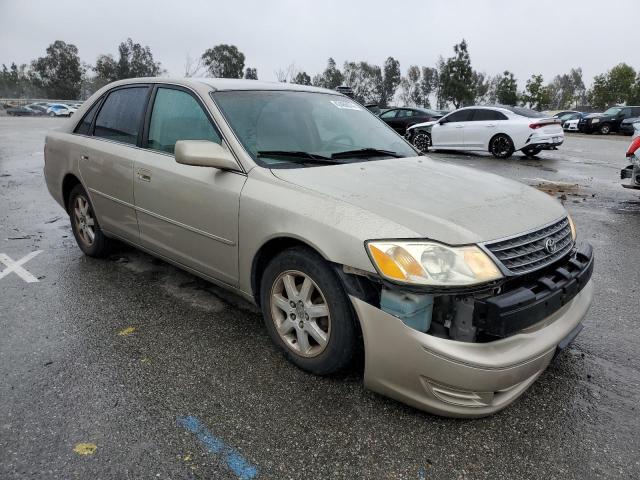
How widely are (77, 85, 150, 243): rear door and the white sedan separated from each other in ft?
37.4

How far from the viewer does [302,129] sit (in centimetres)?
339

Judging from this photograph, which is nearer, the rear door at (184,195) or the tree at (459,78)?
the rear door at (184,195)

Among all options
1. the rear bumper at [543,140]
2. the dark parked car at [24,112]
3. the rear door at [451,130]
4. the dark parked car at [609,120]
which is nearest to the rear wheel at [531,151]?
the rear bumper at [543,140]

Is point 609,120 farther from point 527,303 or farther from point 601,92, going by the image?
point 601,92

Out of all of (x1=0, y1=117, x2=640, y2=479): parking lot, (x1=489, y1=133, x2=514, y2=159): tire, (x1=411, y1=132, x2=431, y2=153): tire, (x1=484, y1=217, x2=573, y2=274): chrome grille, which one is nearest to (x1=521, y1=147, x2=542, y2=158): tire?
(x1=489, y1=133, x2=514, y2=159): tire

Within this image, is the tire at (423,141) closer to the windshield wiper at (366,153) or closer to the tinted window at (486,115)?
the tinted window at (486,115)

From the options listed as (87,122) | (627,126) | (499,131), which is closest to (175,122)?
(87,122)

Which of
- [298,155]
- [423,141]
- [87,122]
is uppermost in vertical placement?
[87,122]

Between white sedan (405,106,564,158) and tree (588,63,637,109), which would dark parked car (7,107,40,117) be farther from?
tree (588,63,637,109)

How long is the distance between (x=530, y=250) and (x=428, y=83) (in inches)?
3895

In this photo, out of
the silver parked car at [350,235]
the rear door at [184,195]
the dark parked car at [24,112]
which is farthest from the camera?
the dark parked car at [24,112]

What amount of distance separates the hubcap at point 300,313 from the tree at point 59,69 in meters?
83.6

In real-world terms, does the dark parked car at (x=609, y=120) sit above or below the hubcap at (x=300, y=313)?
above

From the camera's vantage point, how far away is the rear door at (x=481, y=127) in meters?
13.5
